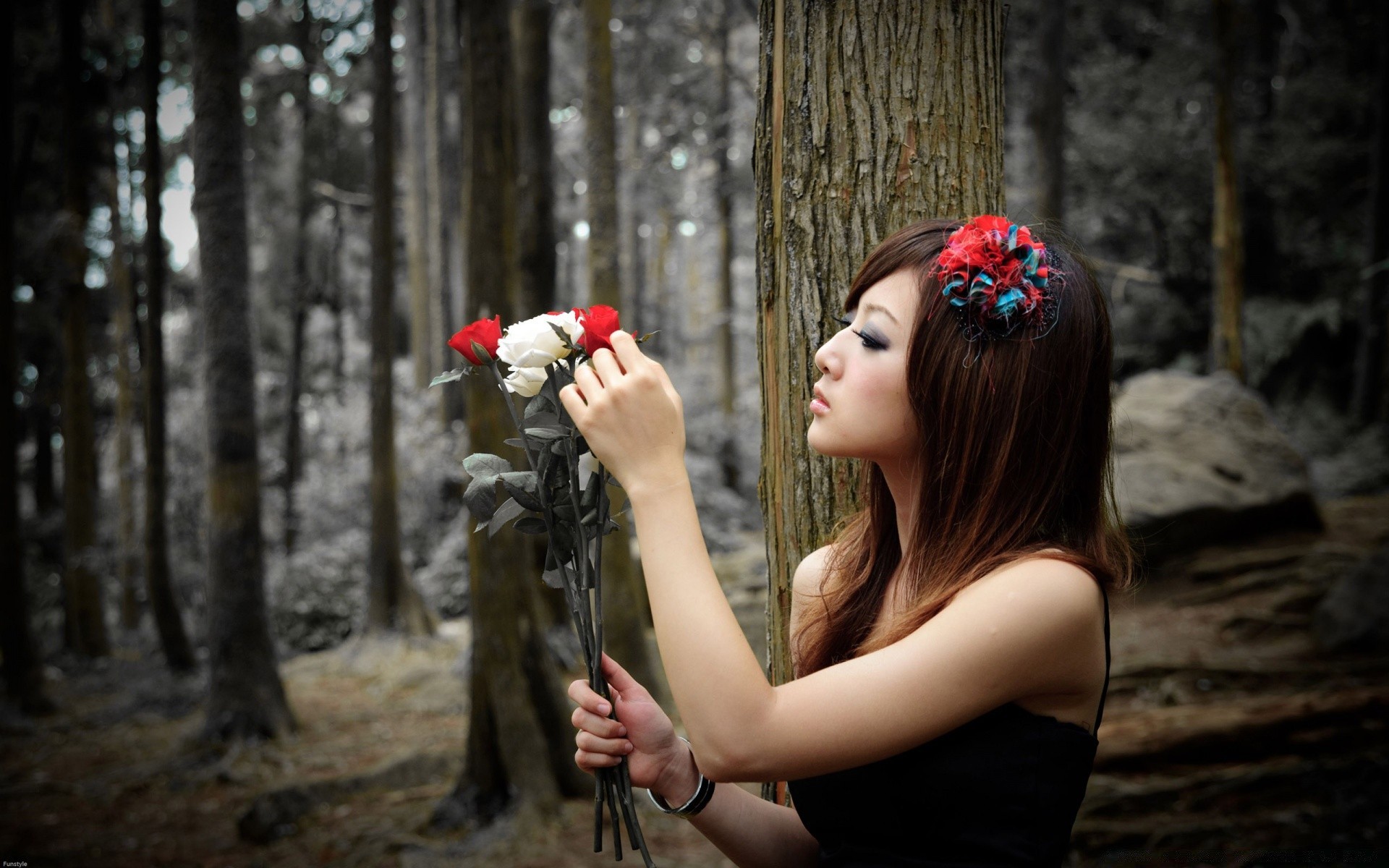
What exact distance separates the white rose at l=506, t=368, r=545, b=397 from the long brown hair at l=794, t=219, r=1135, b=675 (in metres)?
0.62

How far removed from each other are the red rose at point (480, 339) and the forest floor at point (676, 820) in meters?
4.45

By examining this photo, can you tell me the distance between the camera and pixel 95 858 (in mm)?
5996

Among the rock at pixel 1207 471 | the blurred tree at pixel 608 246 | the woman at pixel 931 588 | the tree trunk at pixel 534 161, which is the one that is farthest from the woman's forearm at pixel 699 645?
the rock at pixel 1207 471

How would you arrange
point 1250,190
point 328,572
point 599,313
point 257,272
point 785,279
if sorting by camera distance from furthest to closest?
point 257,272 < point 1250,190 < point 328,572 < point 785,279 < point 599,313

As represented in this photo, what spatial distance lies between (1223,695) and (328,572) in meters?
10.2

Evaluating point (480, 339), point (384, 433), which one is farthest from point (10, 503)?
point (480, 339)

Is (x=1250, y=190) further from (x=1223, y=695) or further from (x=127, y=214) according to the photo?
(x=127, y=214)

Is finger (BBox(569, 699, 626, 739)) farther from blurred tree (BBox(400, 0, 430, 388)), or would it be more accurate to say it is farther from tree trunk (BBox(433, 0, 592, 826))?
blurred tree (BBox(400, 0, 430, 388))

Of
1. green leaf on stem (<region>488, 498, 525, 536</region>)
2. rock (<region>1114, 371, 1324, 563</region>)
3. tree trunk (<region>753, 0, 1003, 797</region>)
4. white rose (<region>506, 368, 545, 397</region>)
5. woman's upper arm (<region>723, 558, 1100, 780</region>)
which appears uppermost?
tree trunk (<region>753, 0, 1003, 797</region>)

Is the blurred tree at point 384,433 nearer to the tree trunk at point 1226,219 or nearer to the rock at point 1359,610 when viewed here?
the rock at point 1359,610

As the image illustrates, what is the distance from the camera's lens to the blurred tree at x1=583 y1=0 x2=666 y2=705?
696 centimetres

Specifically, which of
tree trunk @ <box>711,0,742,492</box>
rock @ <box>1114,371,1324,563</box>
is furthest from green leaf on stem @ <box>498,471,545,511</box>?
tree trunk @ <box>711,0,742,492</box>

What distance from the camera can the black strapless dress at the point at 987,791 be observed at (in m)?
1.47

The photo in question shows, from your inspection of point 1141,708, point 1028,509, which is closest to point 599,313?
point 1028,509
